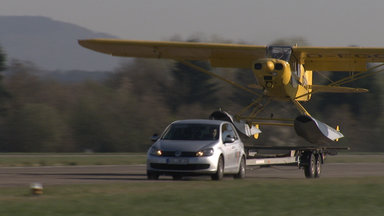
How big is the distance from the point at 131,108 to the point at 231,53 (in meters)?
20.9

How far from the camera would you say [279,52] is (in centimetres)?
2191

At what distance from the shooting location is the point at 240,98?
182 feet

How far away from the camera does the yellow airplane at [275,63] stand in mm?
20969

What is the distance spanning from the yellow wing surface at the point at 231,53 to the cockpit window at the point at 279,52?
792mm

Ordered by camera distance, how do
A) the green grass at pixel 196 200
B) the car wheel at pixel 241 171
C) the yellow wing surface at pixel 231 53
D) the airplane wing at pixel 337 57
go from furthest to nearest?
the yellow wing surface at pixel 231 53, the airplane wing at pixel 337 57, the car wheel at pixel 241 171, the green grass at pixel 196 200

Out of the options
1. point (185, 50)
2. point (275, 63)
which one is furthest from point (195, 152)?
point (185, 50)

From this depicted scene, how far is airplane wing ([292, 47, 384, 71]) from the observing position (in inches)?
904

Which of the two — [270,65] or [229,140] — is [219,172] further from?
[270,65]

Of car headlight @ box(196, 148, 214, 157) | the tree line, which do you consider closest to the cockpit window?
car headlight @ box(196, 148, 214, 157)

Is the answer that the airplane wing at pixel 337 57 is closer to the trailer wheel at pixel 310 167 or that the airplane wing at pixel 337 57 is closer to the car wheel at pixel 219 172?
the trailer wheel at pixel 310 167

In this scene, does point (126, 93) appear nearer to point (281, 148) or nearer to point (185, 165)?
point (281, 148)

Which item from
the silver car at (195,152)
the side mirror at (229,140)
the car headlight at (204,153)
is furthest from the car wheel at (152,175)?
the side mirror at (229,140)

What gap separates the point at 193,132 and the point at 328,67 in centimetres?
1012

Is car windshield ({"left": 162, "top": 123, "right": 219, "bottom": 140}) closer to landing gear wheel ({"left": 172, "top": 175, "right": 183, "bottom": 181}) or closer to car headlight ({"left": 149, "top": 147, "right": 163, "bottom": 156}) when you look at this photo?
car headlight ({"left": 149, "top": 147, "right": 163, "bottom": 156})
